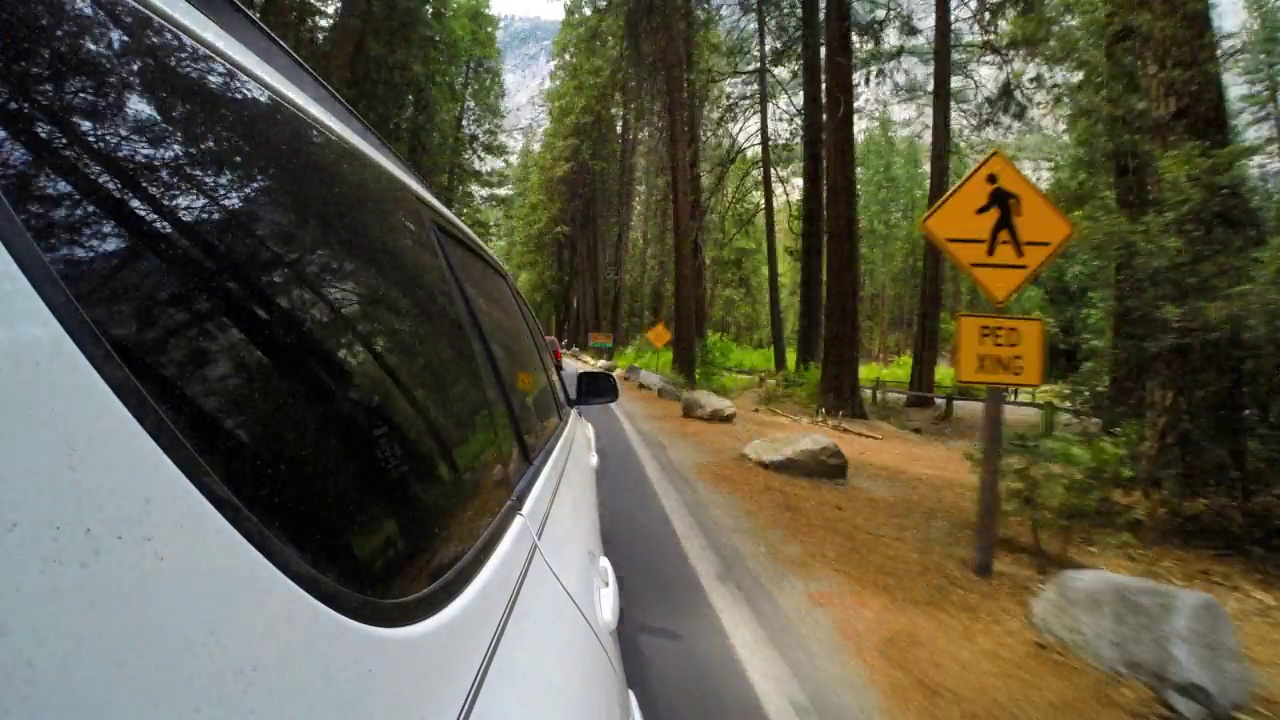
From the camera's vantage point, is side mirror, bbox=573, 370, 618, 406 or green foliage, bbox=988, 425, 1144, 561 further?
green foliage, bbox=988, 425, 1144, 561

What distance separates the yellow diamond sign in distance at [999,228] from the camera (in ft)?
19.0

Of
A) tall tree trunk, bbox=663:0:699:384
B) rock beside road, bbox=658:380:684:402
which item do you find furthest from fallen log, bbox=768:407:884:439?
tall tree trunk, bbox=663:0:699:384

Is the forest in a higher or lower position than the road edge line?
higher

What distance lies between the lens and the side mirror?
4.47 m

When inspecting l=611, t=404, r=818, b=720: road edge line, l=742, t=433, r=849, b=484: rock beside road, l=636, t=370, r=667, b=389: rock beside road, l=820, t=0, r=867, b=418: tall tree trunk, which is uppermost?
l=820, t=0, r=867, b=418: tall tree trunk

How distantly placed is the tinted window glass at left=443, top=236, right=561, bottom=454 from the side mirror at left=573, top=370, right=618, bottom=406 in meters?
0.31

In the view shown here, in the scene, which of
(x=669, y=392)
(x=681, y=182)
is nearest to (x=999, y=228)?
(x=669, y=392)

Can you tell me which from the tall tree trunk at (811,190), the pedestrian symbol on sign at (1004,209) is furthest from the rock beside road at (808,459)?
the tall tree trunk at (811,190)

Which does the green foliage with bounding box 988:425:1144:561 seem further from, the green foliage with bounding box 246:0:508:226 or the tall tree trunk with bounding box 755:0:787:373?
the tall tree trunk with bounding box 755:0:787:373

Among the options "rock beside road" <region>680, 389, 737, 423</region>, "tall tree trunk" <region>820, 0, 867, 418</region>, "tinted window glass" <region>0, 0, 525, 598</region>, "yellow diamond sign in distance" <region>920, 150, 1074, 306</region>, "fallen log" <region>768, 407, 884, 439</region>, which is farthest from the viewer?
"rock beside road" <region>680, 389, 737, 423</region>

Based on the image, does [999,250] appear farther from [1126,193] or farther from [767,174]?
[767,174]

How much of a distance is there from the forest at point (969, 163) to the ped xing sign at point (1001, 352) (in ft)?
2.64

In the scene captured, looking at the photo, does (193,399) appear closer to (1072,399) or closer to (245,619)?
(245,619)

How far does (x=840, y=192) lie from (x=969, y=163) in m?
11.5
